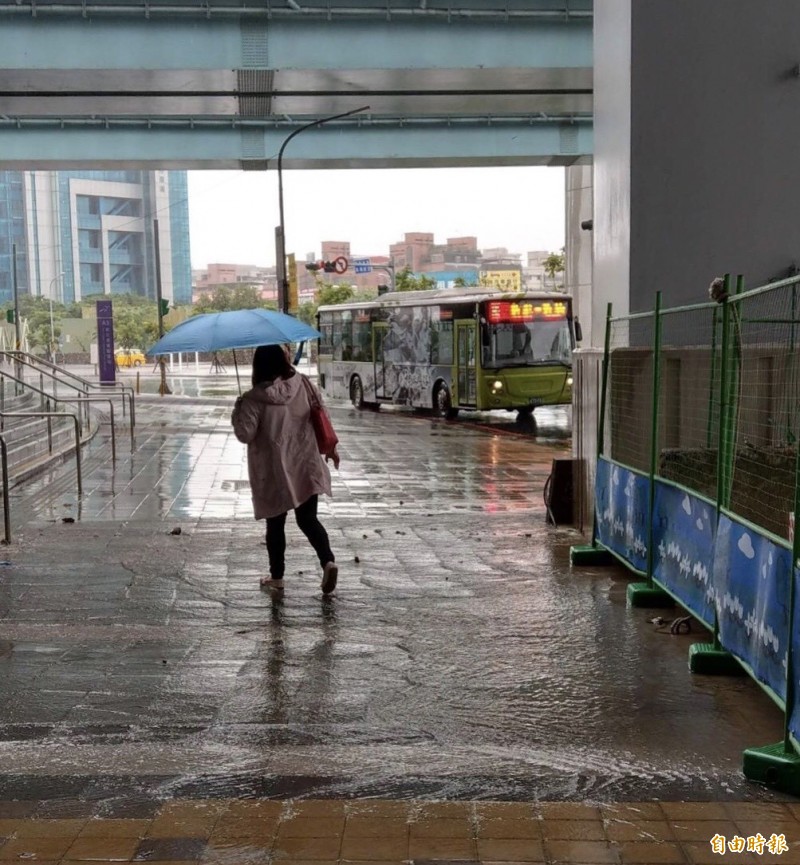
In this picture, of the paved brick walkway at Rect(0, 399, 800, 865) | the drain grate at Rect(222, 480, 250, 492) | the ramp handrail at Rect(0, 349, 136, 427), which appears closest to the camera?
the paved brick walkway at Rect(0, 399, 800, 865)

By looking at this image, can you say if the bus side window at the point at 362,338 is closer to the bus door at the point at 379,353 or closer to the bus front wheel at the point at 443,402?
the bus door at the point at 379,353

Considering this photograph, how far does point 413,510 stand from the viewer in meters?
12.1

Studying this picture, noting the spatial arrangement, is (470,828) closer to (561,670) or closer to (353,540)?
(561,670)

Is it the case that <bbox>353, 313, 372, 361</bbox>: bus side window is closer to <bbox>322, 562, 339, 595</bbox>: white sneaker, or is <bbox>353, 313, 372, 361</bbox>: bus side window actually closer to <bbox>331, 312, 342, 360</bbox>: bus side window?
<bbox>331, 312, 342, 360</bbox>: bus side window

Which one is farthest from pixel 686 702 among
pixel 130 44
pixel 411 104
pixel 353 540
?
pixel 411 104

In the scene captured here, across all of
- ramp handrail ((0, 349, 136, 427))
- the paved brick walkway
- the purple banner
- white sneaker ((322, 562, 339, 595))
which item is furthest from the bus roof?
white sneaker ((322, 562, 339, 595))

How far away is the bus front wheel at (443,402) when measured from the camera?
26812 millimetres

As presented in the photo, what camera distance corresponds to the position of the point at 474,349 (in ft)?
83.0

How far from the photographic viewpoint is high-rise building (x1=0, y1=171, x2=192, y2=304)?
87688mm

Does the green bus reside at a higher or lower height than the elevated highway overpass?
lower

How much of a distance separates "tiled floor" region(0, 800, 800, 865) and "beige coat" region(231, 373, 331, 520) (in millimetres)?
3624

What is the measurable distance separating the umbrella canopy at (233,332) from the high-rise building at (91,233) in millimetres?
77808

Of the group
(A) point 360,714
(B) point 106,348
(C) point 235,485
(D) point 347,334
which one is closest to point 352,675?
(A) point 360,714

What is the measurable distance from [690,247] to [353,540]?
4036mm
